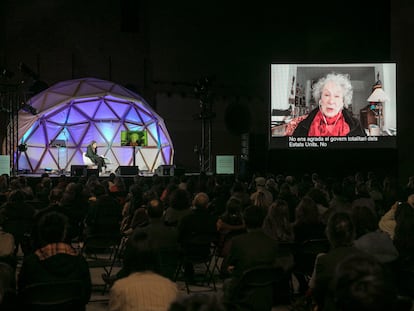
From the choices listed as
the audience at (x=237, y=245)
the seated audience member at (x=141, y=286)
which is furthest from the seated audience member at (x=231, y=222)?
the seated audience member at (x=141, y=286)

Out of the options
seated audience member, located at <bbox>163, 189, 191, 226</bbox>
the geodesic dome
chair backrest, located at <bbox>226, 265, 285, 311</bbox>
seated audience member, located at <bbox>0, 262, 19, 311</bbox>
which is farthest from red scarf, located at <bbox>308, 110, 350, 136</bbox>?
seated audience member, located at <bbox>0, 262, 19, 311</bbox>

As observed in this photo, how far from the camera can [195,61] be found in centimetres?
2595

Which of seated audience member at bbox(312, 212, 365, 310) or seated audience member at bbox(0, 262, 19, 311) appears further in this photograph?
seated audience member at bbox(312, 212, 365, 310)

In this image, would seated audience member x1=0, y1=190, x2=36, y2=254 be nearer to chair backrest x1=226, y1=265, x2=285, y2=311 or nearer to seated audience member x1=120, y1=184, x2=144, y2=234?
seated audience member x1=120, y1=184, x2=144, y2=234

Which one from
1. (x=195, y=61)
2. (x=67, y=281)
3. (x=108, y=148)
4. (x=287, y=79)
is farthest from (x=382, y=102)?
(x=67, y=281)

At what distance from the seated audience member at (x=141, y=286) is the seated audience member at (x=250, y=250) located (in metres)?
1.67

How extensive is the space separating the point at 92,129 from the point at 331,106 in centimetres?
1133

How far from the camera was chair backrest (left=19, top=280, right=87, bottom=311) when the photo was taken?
14.2 feet

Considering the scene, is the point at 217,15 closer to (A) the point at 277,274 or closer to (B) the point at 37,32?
(B) the point at 37,32

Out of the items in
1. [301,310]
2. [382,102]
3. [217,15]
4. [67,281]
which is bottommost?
[301,310]

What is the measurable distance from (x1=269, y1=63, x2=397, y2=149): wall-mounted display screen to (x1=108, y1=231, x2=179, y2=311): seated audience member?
14711mm

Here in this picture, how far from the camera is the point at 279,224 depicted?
6.95m

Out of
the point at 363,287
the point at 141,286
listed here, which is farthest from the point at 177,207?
the point at 363,287

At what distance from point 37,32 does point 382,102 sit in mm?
14879
